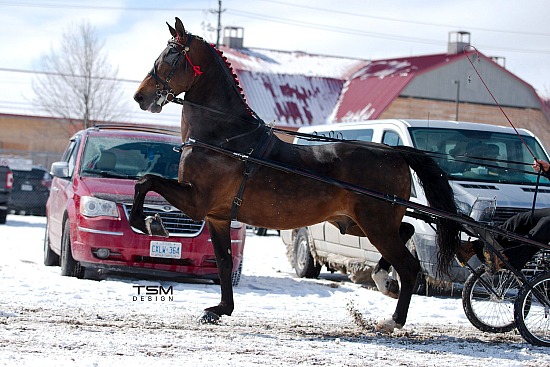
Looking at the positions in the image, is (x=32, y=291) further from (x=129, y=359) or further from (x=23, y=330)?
(x=129, y=359)

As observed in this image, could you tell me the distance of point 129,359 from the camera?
655 centimetres

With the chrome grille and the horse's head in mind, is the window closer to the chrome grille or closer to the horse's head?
the chrome grille

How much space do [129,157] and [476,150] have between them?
15.0ft

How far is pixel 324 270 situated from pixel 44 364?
10208mm

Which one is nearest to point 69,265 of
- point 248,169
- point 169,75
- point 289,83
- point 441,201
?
point 169,75

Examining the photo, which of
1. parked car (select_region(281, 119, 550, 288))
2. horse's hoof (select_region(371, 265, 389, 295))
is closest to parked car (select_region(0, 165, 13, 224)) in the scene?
parked car (select_region(281, 119, 550, 288))

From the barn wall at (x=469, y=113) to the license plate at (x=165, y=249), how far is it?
3708 centimetres

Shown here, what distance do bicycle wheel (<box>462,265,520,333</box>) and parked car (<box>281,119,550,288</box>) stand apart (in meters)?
1.29

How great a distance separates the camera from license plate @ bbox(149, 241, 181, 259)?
11205 mm

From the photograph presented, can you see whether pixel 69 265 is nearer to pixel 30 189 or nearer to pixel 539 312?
pixel 539 312

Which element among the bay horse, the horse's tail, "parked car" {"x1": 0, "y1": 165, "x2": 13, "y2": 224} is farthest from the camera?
"parked car" {"x1": 0, "y1": 165, "x2": 13, "y2": 224}

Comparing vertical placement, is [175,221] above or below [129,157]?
below

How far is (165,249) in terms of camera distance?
36.9ft

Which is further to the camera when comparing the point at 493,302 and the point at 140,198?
the point at 493,302
